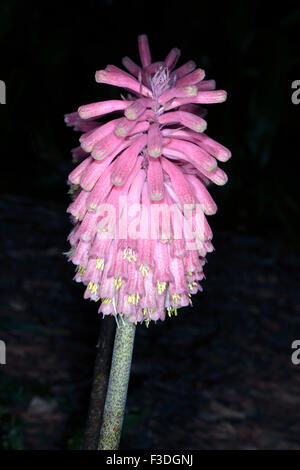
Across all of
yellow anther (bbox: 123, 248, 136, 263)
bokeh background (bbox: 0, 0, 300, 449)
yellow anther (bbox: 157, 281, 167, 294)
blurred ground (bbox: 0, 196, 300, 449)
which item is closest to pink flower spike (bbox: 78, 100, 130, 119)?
yellow anther (bbox: 123, 248, 136, 263)

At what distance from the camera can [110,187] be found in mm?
1725

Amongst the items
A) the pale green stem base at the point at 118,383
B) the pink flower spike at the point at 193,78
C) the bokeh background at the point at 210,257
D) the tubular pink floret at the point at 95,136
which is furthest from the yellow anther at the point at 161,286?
the bokeh background at the point at 210,257

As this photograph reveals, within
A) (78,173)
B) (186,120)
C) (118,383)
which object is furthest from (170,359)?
(186,120)

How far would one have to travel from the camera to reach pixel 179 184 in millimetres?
1697

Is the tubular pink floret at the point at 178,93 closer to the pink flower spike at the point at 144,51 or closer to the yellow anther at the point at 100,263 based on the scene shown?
the pink flower spike at the point at 144,51

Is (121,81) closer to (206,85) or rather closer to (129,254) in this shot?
(206,85)

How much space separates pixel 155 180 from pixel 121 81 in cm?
28

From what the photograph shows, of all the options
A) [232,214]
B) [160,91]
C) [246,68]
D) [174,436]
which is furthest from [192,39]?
[160,91]

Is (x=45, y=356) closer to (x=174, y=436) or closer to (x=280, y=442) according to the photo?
(x=174, y=436)

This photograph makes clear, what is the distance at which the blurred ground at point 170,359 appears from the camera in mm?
3143

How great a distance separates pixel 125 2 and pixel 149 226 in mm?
4557

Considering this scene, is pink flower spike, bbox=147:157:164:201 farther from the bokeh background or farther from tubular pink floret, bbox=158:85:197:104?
the bokeh background

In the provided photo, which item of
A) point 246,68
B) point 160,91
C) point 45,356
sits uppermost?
point 246,68

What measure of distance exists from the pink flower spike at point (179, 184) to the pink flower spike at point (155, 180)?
0.09 feet
